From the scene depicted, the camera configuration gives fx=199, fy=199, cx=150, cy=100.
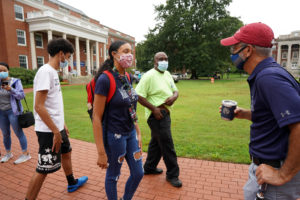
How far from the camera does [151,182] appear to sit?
3.54 m

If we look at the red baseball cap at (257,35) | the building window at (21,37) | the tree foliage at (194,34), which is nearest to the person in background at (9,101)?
the red baseball cap at (257,35)

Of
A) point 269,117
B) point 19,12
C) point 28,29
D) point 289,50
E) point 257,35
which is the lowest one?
point 269,117

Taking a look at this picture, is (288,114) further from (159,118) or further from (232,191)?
(232,191)

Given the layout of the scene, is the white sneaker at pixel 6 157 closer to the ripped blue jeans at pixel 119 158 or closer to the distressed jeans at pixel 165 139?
the ripped blue jeans at pixel 119 158

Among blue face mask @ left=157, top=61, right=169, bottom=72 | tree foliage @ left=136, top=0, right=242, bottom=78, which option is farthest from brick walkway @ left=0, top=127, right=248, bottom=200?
tree foliage @ left=136, top=0, right=242, bottom=78

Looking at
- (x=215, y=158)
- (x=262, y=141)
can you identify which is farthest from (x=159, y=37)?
(x=262, y=141)

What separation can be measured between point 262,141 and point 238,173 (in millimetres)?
2636

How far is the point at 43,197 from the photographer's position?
3.16 m

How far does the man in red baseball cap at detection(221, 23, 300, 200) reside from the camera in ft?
4.18

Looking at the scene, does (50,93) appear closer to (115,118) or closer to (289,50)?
(115,118)

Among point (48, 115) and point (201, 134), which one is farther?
point (201, 134)

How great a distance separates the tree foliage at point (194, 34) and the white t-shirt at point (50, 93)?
3428 cm

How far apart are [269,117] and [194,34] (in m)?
38.1

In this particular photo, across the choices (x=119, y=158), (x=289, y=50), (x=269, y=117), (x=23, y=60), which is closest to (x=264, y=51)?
(x=269, y=117)
